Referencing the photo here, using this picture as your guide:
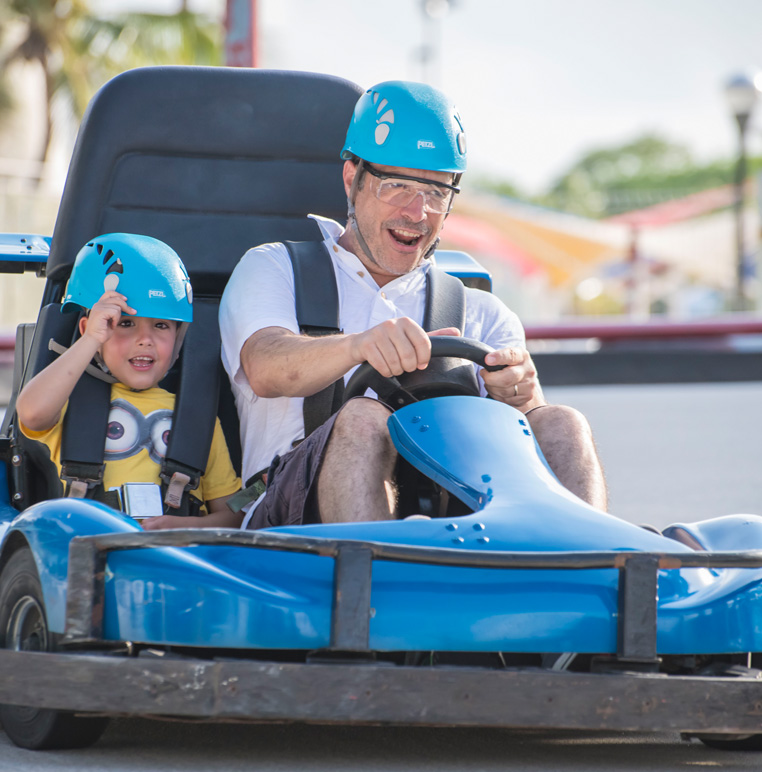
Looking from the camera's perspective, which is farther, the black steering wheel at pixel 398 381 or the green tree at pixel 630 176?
the green tree at pixel 630 176

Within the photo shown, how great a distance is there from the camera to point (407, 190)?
12.3 feet

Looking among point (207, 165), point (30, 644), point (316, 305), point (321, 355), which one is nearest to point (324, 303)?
point (316, 305)

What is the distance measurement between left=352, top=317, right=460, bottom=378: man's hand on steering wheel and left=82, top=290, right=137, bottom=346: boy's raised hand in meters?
0.79

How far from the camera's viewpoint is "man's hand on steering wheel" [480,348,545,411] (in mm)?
3291

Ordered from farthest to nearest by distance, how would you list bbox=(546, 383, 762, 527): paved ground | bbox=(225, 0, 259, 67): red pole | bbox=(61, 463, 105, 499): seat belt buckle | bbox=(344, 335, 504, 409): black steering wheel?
bbox=(225, 0, 259, 67): red pole
bbox=(546, 383, 762, 527): paved ground
bbox=(61, 463, 105, 499): seat belt buckle
bbox=(344, 335, 504, 409): black steering wheel

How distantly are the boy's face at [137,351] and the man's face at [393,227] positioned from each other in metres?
0.58

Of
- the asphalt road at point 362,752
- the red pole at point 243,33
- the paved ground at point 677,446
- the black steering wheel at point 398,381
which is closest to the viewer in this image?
the asphalt road at point 362,752

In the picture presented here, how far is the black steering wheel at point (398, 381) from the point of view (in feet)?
10.5

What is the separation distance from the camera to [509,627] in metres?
2.55

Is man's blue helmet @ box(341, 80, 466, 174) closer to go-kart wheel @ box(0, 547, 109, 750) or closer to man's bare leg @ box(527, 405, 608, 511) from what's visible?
man's bare leg @ box(527, 405, 608, 511)

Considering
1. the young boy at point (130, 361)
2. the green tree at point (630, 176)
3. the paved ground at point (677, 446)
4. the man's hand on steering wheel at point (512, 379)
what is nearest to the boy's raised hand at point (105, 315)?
the young boy at point (130, 361)

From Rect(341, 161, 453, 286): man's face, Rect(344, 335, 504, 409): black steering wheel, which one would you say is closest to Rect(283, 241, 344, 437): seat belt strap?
Rect(341, 161, 453, 286): man's face

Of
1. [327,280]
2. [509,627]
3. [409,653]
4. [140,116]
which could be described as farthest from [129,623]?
[140,116]

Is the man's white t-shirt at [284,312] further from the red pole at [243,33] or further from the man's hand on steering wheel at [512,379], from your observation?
the red pole at [243,33]
